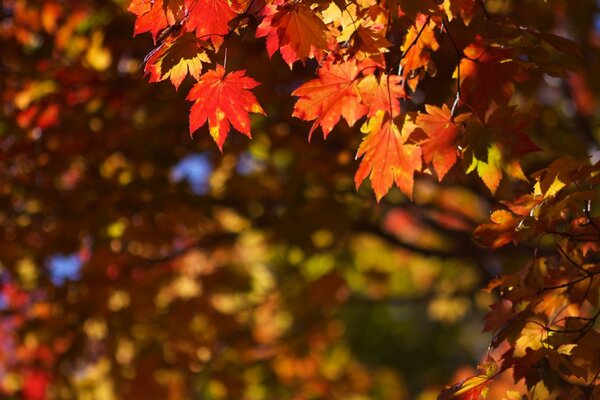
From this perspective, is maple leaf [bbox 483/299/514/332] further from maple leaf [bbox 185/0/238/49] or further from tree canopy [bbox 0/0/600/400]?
maple leaf [bbox 185/0/238/49]

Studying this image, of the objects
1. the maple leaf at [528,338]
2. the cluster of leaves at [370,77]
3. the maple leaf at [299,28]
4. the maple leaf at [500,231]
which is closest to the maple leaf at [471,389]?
the maple leaf at [528,338]

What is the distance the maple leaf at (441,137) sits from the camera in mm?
1924

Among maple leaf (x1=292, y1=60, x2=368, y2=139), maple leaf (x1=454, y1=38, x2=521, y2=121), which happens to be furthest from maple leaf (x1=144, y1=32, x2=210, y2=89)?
maple leaf (x1=454, y1=38, x2=521, y2=121)

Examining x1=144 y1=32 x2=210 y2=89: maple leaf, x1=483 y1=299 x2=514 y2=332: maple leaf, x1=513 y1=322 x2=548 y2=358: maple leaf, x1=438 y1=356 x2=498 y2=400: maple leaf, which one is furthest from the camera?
x1=483 y1=299 x2=514 y2=332: maple leaf

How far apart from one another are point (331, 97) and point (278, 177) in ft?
10.6

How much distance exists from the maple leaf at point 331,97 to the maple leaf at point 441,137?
184 mm

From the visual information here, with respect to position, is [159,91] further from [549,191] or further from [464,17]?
[549,191]

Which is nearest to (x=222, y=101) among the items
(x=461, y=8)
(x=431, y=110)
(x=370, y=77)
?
(x=370, y=77)

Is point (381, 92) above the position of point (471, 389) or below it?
above

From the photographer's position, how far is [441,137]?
1947 millimetres

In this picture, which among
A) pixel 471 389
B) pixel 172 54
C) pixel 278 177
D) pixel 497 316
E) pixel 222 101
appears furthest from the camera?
pixel 278 177

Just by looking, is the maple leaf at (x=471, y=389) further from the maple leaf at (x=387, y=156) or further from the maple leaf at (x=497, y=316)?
the maple leaf at (x=387, y=156)

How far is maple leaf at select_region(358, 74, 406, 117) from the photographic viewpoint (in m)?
1.95

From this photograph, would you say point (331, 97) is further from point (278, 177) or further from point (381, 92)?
point (278, 177)
